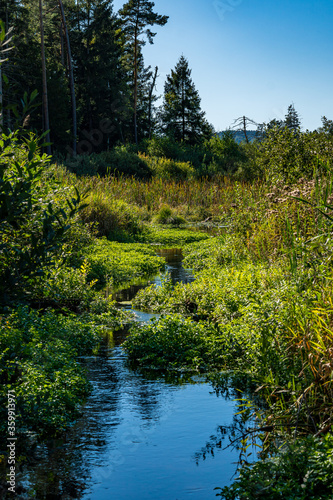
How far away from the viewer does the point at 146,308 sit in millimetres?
9508

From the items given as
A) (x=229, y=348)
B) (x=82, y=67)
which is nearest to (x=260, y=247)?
(x=229, y=348)

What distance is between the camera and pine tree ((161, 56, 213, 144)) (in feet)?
166

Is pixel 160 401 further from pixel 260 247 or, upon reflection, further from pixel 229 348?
pixel 260 247

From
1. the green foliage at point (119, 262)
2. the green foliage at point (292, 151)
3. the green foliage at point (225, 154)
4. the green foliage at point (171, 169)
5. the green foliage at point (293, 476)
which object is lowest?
the green foliage at point (293, 476)

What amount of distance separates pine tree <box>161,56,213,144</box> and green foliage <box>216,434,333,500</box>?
4798 cm

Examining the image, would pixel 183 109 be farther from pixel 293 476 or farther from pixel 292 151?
pixel 293 476

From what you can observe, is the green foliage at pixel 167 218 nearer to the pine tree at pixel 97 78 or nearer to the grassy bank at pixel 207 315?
the grassy bank at pixel 207 315

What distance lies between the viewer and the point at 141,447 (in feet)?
15.2

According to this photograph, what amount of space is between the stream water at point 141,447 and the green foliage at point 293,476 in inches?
17.6

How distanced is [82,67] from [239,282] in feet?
126

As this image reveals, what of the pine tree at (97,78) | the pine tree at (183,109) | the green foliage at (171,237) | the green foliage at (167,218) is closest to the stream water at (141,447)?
the green foliage at (171,237)

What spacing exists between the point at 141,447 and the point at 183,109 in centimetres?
4827

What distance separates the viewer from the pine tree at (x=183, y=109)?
50531 millimetres

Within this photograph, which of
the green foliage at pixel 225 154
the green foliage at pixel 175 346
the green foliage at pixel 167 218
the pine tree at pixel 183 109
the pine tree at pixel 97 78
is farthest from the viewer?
the pine tree at pixel 183 109
